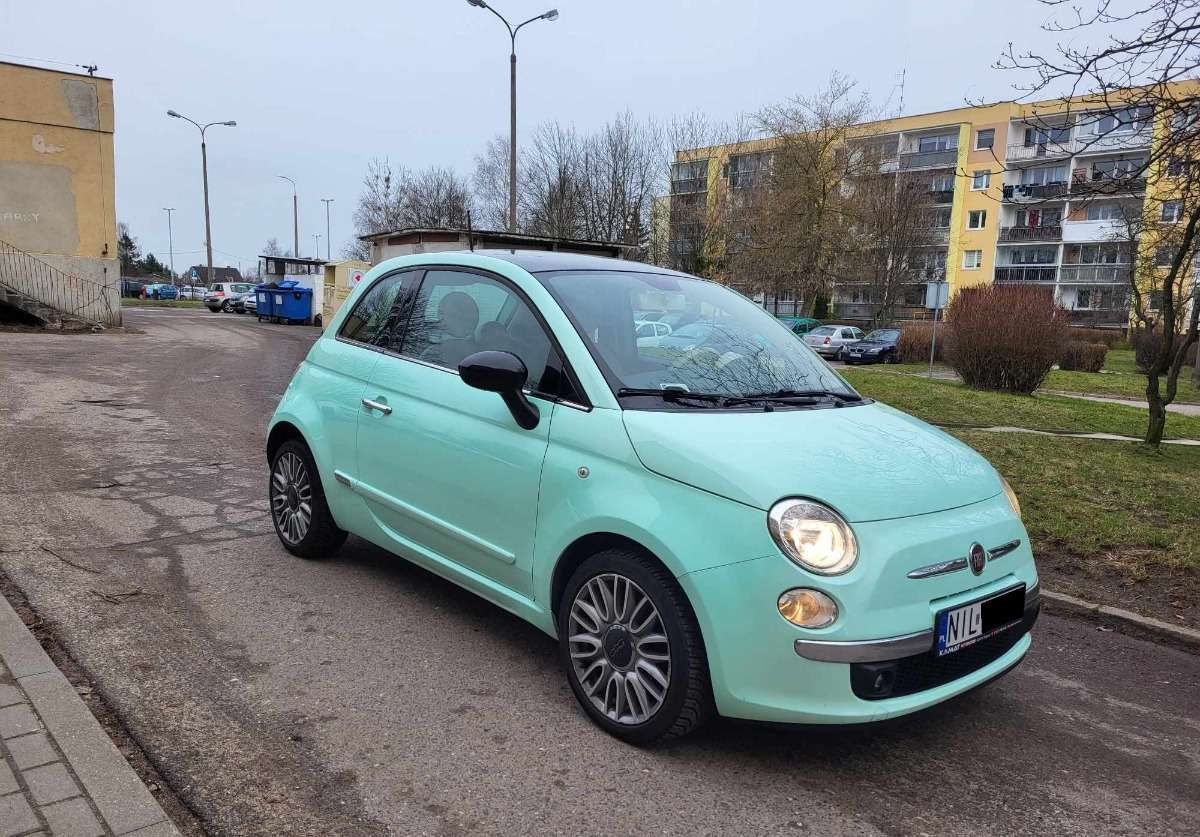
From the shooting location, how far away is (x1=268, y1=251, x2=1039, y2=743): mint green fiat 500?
8.74ft

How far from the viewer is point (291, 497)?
492 cm

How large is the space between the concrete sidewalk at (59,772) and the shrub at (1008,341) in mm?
15723

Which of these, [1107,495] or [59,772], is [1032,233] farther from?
[59,772]

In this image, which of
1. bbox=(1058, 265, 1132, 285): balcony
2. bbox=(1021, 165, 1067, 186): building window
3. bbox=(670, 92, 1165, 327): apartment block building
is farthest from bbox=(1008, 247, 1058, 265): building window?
bbox=(1021, 165, 1067, 186): building window

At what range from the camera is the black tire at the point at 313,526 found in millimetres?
4684

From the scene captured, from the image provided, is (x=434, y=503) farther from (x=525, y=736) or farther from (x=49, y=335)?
(x=49, y=335)

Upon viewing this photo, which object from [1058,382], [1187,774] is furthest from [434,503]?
[1058,382]

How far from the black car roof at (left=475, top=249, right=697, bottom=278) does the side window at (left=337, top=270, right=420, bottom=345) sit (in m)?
0.55

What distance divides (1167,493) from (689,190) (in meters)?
33.4

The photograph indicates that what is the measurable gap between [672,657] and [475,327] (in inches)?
71.6

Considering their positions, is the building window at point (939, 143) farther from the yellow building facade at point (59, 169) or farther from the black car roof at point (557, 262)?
the black car roof at point (557, 262)

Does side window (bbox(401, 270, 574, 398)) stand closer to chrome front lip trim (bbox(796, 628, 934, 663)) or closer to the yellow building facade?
chrome front lip trim (bbox(796, 628, 934, 663))

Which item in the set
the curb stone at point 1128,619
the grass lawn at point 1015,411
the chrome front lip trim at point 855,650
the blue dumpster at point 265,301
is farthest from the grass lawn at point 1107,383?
the blue dumpster at point 265,301

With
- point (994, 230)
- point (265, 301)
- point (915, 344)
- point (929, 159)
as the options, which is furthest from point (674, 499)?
point (994, 230)
